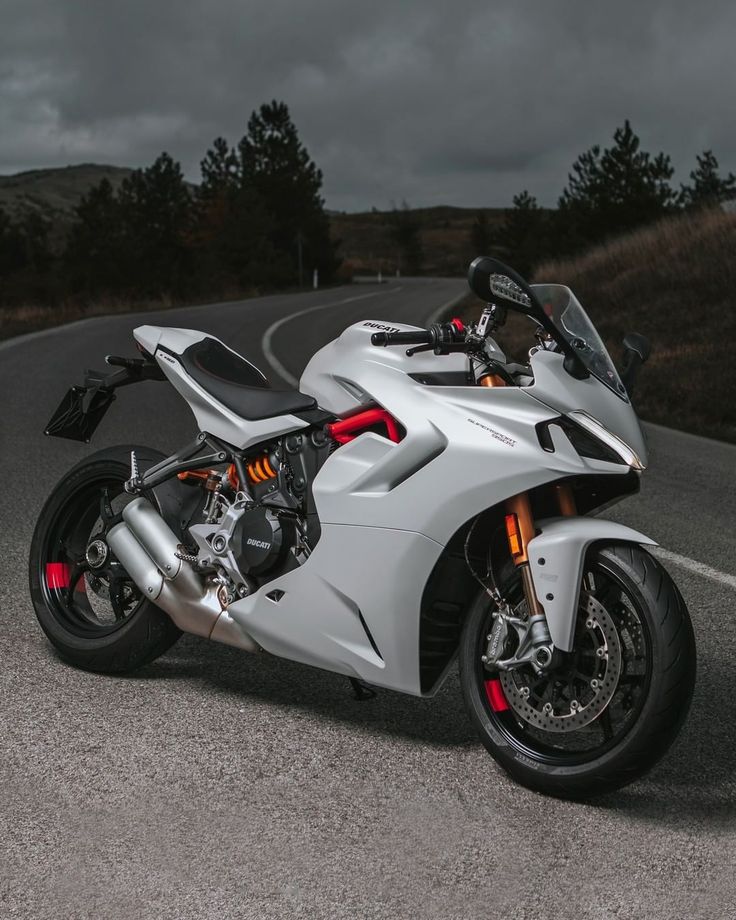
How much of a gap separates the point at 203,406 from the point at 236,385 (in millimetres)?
150

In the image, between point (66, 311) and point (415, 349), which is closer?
point (415, 349)

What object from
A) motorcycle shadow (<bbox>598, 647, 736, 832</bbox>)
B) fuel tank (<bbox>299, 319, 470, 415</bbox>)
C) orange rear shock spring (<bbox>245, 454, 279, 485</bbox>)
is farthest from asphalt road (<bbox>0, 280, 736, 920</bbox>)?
fuel tank (<bbox>299, 319, 470, 415</bbox>)

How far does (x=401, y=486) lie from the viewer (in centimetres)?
338

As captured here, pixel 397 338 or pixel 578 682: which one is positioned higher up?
pixel 397 338

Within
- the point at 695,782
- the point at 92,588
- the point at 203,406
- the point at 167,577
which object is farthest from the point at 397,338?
the point at 92,588

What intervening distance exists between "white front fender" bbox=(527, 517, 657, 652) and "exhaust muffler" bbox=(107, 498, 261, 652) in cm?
113

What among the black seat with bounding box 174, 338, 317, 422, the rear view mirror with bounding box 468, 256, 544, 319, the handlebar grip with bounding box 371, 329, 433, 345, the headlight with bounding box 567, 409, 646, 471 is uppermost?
the rear view mirror with bounding box 468, 256, 544, 319

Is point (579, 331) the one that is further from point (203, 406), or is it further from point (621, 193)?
point (621, 193)

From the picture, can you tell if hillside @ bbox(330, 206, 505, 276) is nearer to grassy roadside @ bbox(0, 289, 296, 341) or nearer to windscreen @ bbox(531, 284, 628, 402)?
grassy roadside @ bbox(0, 289, 296, 341)

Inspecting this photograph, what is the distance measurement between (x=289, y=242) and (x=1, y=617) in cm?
6145

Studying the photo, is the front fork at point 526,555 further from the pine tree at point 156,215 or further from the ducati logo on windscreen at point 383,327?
the pine tree at point 156,215

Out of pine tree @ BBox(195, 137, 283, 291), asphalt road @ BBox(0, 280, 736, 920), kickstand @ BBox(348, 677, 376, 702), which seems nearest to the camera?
asphalt road @ BBox(0, 280, 736, 920)

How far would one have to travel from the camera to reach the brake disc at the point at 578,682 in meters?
3.17

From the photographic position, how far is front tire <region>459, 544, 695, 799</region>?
3.05m
